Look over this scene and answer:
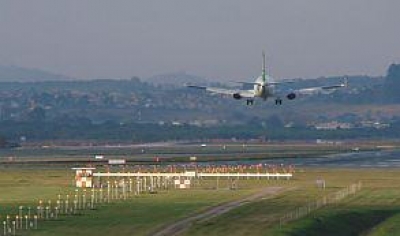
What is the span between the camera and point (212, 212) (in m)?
104

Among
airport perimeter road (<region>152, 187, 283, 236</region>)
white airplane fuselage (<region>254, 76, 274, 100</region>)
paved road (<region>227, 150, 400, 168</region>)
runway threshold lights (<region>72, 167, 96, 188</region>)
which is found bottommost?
airport perimeter road (<region>152, 187, 283, 236</region>)

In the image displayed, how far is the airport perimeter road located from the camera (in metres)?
90.1

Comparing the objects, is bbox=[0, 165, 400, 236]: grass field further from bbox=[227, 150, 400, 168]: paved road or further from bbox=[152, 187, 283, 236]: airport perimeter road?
bbox=[227, 150, 400, 168]: paved road

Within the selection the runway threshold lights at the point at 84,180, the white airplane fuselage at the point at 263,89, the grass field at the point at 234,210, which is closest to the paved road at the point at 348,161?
the white airplane fuselage at the point at 263,89

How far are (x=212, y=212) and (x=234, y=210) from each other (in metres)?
2.31

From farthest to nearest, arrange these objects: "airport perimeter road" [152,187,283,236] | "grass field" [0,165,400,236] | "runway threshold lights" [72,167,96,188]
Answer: "runway threshold lights" [72,167,96,188], "grass field" [0,165,400,236], "airport perimeter road" [152,187,283,236]

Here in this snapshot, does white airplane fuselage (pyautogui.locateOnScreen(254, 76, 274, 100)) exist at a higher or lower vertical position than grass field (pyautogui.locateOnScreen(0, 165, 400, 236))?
higher

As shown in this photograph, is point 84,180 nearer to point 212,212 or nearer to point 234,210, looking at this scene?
point 234,210

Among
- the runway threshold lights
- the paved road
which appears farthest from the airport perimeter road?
the paved road

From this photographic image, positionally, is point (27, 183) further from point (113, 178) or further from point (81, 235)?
point (81, 235)

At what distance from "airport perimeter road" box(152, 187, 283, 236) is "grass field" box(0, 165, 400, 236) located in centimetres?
66

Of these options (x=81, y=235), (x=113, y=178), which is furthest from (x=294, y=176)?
(x=81, y=235)

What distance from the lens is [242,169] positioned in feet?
514

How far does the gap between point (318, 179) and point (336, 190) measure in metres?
15.9
